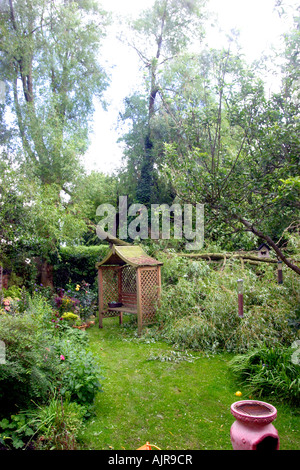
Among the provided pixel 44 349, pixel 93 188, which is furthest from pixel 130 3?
pixel 44 349

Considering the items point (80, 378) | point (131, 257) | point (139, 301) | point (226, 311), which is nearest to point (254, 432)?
point (80, 378)

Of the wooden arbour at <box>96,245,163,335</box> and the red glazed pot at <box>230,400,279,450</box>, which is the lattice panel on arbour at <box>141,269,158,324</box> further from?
the red glazed pot at <box>230,400,279,450</box>

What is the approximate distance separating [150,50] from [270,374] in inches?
518

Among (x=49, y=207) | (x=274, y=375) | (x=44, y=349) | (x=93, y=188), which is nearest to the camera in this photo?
(x=44, y=349)

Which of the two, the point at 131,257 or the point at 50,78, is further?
the point at 50,78

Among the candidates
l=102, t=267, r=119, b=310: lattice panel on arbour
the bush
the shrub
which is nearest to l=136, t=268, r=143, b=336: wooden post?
l=102, t=267, r=119, b=310: lattice panel on arbour

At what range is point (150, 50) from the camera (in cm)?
1320

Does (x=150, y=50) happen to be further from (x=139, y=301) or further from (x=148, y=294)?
(x=139, y=301)

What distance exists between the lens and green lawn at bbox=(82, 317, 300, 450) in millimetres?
3127

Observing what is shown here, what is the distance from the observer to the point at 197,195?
3830 millimetres

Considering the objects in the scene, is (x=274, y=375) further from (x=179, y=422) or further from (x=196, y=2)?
(x=196, y=2)

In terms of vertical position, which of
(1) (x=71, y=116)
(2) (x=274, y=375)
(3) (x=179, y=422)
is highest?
(1) (x=71, y=116)

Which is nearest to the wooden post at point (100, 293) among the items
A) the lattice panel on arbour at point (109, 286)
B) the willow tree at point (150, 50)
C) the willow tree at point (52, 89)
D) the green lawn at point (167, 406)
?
the lattice panel on arbour at point (109, 286)

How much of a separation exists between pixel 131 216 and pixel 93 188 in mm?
2447
